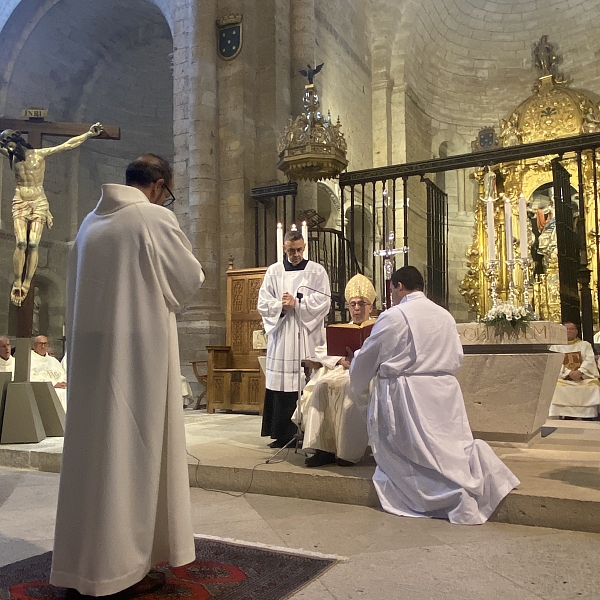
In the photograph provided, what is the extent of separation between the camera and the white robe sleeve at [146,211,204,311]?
2.58 metres

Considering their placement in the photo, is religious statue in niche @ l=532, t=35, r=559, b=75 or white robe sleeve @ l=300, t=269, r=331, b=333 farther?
religious statue in niche @ l=532, t=35, r=559, b=75

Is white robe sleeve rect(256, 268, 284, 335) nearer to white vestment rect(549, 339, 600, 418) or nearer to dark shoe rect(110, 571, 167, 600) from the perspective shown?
dark shoe rect(110, 571, 167, 600)

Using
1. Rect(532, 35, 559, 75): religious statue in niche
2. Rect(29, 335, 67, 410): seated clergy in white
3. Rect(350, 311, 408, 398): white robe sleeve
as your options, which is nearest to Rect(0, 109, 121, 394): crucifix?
Rect(29, 335, 67, 410): seated clergy in white

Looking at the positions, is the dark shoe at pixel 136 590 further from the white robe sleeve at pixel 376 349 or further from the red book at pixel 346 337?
the red book at pixel 346 337

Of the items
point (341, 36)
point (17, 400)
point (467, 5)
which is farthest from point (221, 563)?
point (467, 5)

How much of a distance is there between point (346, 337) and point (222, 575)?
7.44 feet

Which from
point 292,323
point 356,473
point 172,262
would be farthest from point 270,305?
point 172,262

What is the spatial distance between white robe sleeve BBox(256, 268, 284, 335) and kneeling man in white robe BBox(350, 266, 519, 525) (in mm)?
1395

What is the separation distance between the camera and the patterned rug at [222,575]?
2492 mm

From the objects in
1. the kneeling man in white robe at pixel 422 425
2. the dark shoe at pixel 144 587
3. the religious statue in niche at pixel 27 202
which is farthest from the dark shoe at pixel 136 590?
the religious statue in niche at pixel 27 202

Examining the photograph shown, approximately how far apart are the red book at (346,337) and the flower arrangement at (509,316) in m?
1.25

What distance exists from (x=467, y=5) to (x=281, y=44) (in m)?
8.47

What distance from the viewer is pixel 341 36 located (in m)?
14.2

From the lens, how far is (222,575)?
8.90 feet
